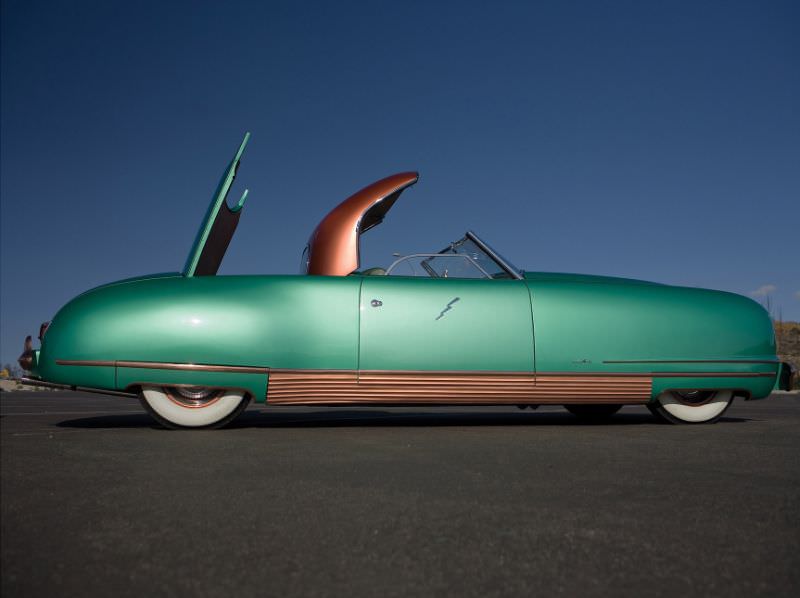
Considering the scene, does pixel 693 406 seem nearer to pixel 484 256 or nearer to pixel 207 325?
pixel 484 256

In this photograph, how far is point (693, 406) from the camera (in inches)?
179

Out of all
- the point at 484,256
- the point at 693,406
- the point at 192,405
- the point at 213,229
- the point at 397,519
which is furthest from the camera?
the point at 484,256

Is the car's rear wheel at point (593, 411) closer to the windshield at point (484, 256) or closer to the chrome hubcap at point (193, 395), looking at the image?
the windshield at point (484, 256)

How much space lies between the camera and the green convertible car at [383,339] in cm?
382

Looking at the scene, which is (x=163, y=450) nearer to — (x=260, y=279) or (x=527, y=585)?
(x=260, y=279)

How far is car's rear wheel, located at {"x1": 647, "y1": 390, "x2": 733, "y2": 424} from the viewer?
4488 mm

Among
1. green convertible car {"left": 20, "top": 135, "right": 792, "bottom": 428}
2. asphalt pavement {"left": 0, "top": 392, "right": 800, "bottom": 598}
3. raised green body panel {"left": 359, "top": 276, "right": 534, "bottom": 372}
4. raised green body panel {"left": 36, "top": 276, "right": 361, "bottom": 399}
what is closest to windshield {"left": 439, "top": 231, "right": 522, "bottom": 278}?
green convertible car {"left": 20, "top": 135, "right": 792, "bottom": 428}

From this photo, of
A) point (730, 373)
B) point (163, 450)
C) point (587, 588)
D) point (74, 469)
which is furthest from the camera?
point (730, 373)

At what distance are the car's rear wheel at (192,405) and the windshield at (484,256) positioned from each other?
1.87 m

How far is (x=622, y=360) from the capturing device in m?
4.29

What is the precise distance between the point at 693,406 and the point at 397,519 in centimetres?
350

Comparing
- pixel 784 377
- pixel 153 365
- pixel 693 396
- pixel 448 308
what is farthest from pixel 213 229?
pixel 784 377

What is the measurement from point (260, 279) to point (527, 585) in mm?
3120

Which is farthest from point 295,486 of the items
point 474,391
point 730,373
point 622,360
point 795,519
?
point 730,373
